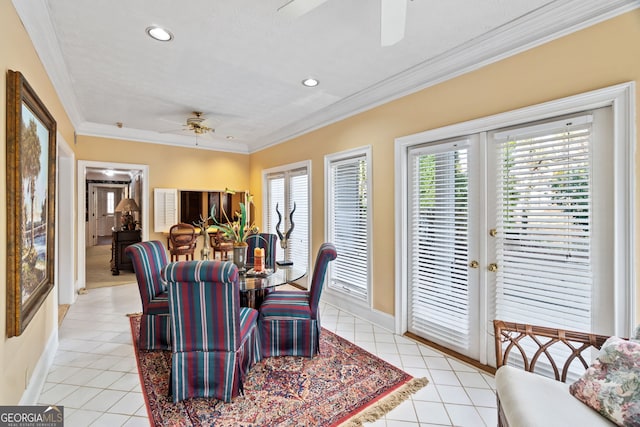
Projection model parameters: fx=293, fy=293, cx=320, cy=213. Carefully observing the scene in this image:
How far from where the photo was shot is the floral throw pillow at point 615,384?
3.93 ft

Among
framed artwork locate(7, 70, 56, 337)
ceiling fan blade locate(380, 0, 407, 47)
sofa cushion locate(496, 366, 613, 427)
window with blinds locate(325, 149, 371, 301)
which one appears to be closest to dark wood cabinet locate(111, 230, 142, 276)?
framed artwork locate(7, 70, 56, 337)

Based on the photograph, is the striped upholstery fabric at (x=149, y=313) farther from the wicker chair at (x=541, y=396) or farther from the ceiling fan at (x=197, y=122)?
the wicker chair at (x=541, y=396)

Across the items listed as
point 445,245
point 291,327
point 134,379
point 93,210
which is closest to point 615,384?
point 445,245

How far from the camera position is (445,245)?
276 cm

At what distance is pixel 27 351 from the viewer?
196 centimetres

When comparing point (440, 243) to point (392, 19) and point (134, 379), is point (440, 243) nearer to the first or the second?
point (392, 19)

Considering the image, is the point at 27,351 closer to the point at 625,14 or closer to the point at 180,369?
the point at 180,369

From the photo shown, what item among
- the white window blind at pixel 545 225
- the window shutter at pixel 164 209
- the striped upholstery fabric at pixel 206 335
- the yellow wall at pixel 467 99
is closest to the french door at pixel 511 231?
the white window blind at pixel 545 225

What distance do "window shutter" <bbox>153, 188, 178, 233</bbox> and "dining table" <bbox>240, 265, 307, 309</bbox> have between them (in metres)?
3.23

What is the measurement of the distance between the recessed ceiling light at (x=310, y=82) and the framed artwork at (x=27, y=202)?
2200 mm

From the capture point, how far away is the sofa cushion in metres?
1.23

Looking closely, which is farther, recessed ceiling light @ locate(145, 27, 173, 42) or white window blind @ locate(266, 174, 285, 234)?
white window blind @ locate(266, 174, 285, 234)

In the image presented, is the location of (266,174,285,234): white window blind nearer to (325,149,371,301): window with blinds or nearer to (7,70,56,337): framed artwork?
(325,149,371,301): window with blinds

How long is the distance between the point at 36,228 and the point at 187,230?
3241 mm
